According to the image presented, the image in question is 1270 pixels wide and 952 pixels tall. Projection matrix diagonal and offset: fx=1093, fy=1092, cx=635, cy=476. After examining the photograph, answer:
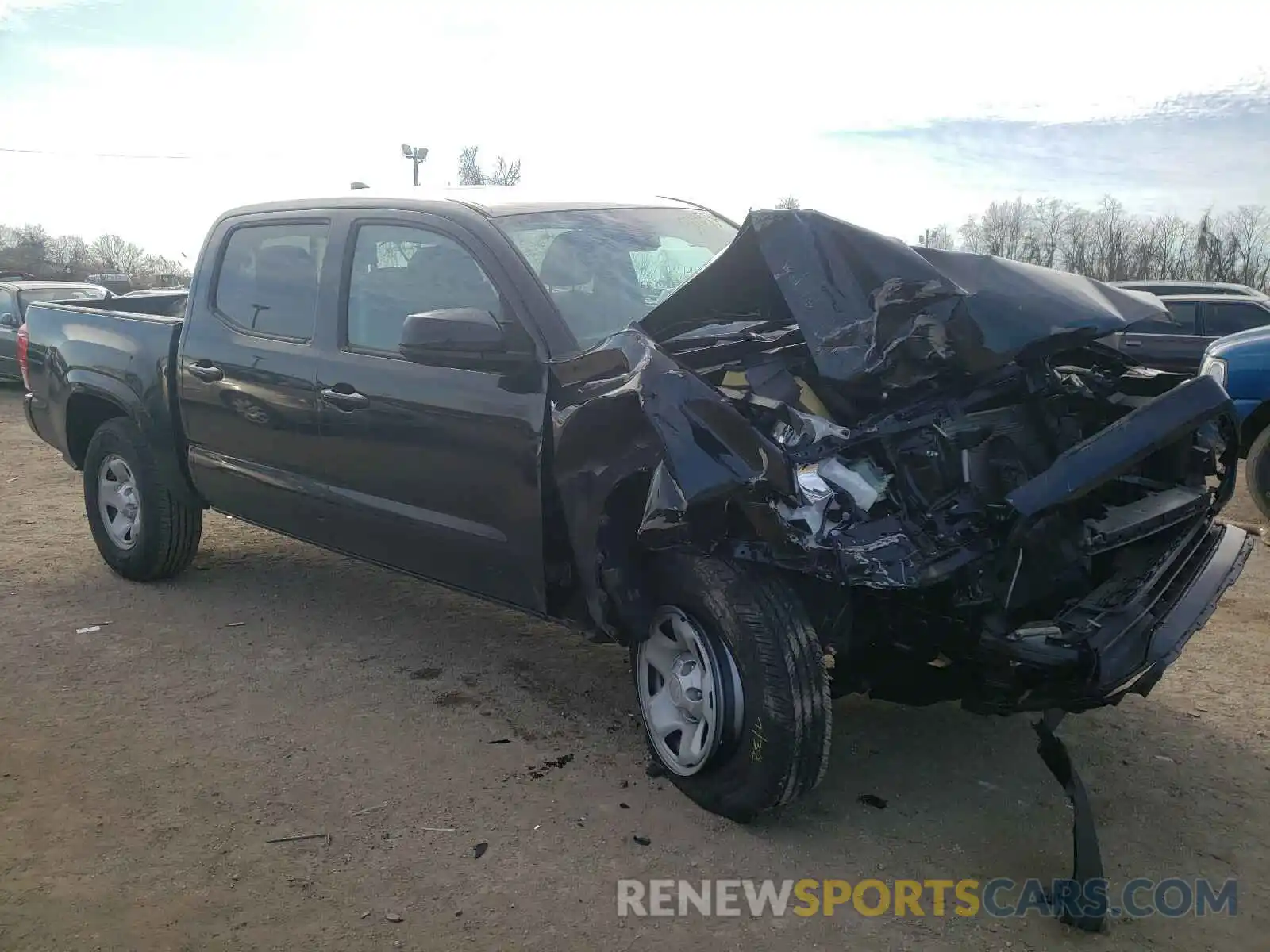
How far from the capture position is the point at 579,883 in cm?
313

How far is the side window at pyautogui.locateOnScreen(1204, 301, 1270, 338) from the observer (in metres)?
11.2

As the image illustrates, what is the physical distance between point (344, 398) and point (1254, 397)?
6.18 meters

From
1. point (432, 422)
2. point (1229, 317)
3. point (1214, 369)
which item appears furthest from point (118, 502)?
point (1229, 317)

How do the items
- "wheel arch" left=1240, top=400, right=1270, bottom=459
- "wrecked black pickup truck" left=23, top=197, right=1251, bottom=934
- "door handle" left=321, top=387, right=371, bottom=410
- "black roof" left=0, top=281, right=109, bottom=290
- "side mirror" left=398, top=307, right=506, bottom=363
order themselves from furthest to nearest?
1. "black roof" left=0, top=281, right=109, bottom=290
2. "wheel arch" left=1240, top=400, right=1270, bottom=459
3. "door handle" left=321, top=387, right=371, bottom=410
4. "side mirror" left=398, top=307, right=506, bottom=363
5. "wrecked black pickup truck" left=23, top=197, right=1251, bottom=934

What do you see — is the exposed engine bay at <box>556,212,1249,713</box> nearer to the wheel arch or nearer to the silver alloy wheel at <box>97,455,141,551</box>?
the silver alloy wheel at <box>97,455,141,551</box>

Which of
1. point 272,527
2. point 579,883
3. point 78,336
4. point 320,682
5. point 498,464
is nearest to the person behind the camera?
point 579,883

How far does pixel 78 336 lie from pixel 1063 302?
5057mm

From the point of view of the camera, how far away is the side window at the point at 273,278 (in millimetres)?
4742

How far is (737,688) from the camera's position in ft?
10.8

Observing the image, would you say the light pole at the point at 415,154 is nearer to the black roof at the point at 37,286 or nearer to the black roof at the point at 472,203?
the black roof at the point at 37,286

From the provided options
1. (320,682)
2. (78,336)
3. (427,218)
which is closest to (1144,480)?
(427,218)

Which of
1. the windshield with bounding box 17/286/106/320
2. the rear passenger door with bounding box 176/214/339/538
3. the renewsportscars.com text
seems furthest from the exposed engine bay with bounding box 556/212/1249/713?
the windshield with bounding box 17/286/106/320

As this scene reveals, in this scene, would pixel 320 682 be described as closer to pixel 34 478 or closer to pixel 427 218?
pixel 427 218

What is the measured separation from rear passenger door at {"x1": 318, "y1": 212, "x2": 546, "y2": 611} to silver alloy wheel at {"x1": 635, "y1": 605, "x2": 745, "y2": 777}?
1.61 feet
